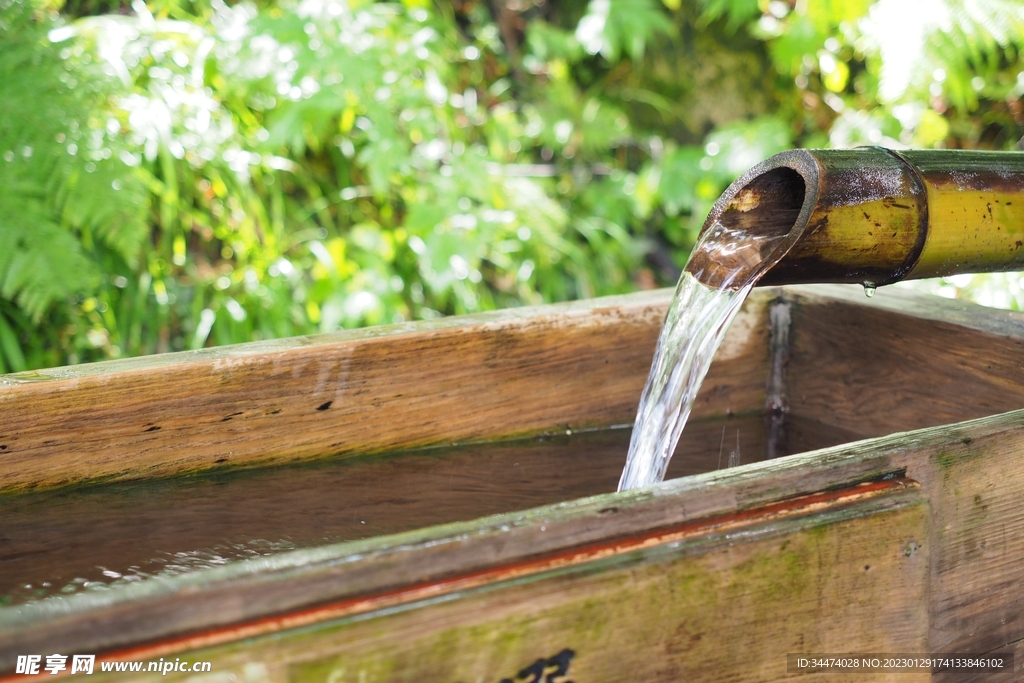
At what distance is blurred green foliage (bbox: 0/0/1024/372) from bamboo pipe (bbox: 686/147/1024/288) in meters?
1.48

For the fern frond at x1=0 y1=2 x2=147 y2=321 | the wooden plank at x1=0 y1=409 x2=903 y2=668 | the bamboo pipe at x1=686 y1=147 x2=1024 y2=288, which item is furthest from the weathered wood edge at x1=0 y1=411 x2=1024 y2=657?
Result: the fern frond at x1=0 y1=2 x2=147 y2=321

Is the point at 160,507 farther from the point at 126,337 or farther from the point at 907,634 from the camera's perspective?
the point at 126,337

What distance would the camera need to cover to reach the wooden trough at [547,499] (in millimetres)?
722

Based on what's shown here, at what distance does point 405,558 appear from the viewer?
74 centimetres

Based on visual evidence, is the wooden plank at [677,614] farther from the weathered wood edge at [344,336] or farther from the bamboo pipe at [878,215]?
the weathered wood edge at [344,336]

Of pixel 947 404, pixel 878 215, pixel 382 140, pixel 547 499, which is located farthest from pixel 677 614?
pixel 382 140

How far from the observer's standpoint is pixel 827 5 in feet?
11.1

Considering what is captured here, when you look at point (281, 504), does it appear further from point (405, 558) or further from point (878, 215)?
point (878, 215)

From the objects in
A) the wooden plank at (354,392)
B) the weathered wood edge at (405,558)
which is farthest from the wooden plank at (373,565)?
the wooden plank at (354,392)

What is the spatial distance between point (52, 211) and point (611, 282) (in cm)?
201

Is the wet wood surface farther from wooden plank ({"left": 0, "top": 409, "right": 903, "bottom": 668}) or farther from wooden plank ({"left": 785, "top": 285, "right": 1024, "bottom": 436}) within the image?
wooden plank ({"left": 0, "top": 409, "right": 903, "bottom": 668})

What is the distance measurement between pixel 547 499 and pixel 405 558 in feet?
2.22

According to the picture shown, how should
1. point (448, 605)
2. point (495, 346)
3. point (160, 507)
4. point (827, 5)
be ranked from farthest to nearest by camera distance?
point (827, 5) → point (495, 346) → point (160, 507) → point (448, 605)

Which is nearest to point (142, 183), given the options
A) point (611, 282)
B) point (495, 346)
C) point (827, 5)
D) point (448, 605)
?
point (495, 346)
